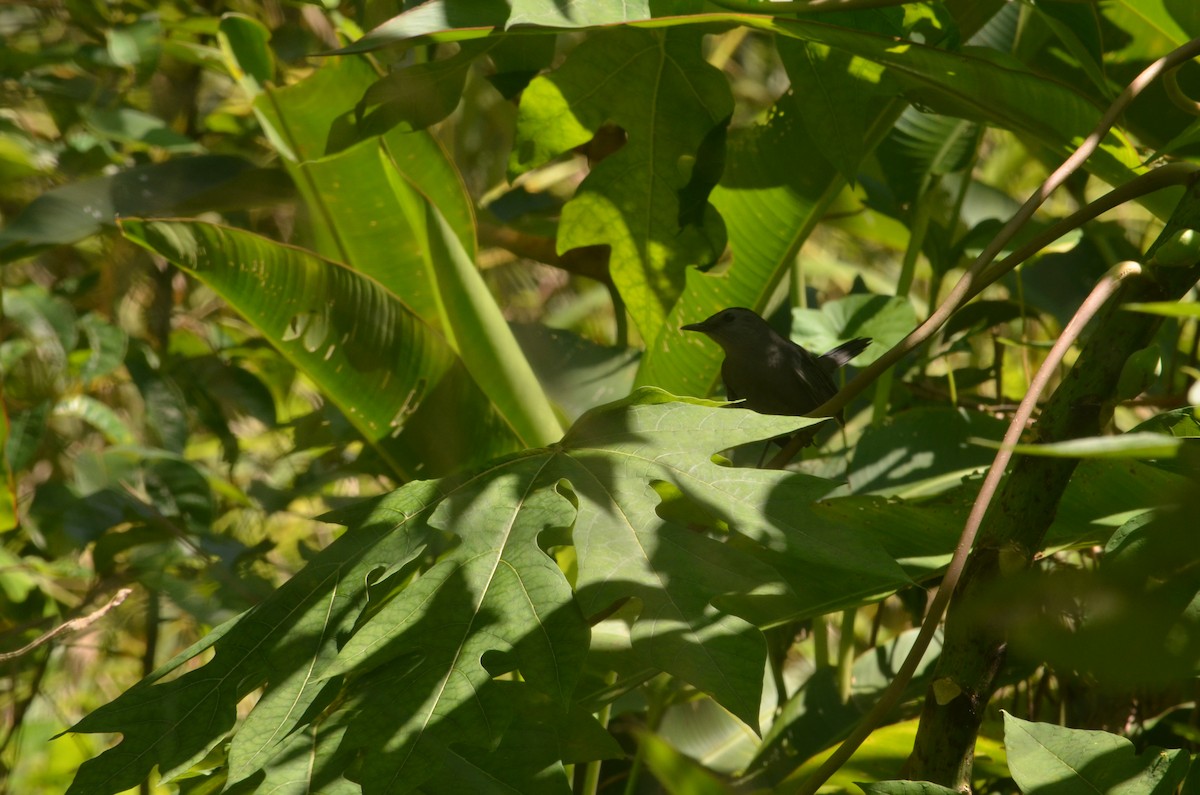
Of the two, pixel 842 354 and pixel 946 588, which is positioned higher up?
pixel 946 588

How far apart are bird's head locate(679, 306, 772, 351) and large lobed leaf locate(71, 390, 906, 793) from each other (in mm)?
585

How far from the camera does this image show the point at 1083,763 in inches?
32.4

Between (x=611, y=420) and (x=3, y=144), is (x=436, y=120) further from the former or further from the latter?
(x=3, y=144)

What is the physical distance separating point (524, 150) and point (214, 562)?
3.64ft

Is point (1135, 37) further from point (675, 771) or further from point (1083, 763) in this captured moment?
point (675, 771)

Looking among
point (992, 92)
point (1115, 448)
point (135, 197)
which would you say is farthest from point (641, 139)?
point (135, 197)

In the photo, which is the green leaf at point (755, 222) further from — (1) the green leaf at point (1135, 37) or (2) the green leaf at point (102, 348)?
(2) the green leaf at point (102, 348)

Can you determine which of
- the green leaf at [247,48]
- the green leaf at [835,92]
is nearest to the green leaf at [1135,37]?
the green leaf at [835,92]

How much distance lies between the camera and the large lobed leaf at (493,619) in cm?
81

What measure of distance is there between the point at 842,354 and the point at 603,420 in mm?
799

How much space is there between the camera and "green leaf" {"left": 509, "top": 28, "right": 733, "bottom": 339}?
4.33 feet

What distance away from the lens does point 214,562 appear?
198cm

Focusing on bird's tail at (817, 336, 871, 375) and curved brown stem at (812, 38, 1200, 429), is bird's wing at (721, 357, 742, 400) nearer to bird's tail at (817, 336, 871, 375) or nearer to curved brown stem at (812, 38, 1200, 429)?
bird's tail at (817, 336, 871, 375)

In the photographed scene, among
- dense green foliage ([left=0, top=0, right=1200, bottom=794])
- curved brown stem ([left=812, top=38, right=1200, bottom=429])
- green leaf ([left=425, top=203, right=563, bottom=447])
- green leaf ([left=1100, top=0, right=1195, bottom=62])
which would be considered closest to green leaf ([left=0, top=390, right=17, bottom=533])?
dense green foliage ([left=0, top=0, right=1200, bottom=794])
